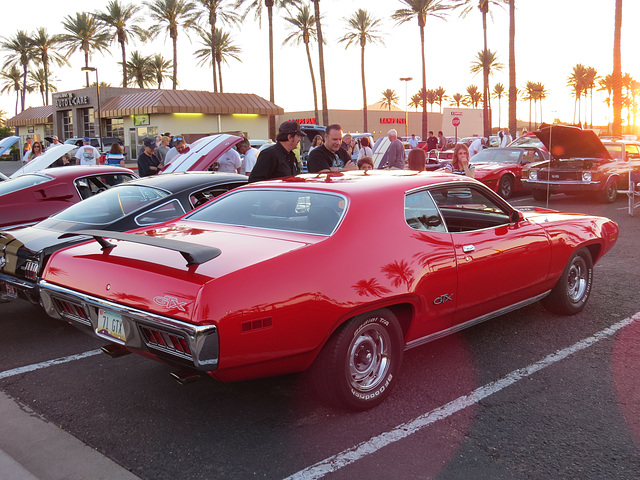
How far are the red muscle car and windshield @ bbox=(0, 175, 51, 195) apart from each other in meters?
3.69

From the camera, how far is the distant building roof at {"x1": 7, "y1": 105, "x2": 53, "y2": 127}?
51.7 m

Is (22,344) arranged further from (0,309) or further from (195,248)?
(195,248)

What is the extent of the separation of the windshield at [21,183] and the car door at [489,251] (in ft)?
16.6

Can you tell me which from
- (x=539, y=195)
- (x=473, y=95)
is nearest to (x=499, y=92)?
(x=473, y=95)

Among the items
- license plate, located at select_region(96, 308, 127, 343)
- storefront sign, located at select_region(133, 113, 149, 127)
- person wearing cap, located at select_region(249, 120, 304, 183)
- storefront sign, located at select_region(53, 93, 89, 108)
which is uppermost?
storefront sign, located at select_region(53, 93, 89, 108)

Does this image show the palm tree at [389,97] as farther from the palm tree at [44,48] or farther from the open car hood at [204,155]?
the open car hood at [204,155]

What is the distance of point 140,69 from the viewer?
6569 centimetres

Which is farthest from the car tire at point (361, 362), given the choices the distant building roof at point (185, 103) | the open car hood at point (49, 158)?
the distant building roof at point (185, 103)

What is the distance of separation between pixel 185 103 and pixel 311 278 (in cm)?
3811

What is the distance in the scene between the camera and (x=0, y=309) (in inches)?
248

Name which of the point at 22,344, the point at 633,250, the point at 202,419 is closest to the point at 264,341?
the point at 202,419

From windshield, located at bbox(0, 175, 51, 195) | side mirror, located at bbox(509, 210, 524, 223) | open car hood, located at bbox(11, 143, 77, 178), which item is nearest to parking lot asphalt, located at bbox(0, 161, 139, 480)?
side mirror, located at bbox(509, 210, 524, 223)

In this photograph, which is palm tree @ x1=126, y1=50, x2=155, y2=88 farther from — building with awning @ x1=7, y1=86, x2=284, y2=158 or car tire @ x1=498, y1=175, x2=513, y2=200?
car tire @ x1=498, y1=175, x2=513, y2=200

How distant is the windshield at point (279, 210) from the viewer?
3.80m
